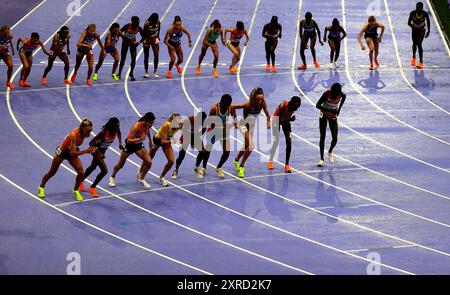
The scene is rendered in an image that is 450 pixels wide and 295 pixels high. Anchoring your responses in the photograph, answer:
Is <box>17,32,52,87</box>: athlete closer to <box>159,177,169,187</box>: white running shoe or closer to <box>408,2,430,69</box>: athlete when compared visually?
<box>159,177,169,187</box>: white running shoe

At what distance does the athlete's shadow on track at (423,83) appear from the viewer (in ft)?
89.2

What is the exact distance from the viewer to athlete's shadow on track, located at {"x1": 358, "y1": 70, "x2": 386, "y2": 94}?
89.5ft

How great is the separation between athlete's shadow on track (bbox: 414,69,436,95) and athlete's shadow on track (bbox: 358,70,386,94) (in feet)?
2.79

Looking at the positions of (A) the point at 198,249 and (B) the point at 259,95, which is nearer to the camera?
(A) the point at 198,249

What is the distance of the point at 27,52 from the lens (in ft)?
87.5

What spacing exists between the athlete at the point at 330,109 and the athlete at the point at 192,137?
230 centimetres

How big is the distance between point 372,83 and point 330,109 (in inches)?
255

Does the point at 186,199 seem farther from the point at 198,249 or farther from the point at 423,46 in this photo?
the point at 423,46

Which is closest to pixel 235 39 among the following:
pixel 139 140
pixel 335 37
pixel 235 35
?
pixel 235 35

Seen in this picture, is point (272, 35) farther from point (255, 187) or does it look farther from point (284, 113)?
point (255, 187)

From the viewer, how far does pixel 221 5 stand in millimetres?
34750

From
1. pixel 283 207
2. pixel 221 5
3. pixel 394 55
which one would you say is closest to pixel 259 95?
pixel 283 207

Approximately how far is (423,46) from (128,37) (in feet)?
28.1
